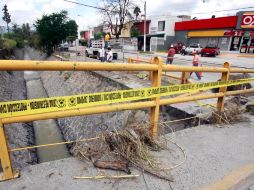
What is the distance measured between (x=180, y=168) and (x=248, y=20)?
35.8m

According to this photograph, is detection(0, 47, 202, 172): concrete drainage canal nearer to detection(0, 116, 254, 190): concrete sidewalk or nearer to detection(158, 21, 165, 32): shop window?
detection(0, 116, 254, 190): concrete sidewalk

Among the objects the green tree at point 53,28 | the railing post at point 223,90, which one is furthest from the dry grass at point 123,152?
the green tree at point 53,28

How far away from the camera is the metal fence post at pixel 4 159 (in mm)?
2066

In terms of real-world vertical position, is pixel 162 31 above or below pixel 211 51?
above

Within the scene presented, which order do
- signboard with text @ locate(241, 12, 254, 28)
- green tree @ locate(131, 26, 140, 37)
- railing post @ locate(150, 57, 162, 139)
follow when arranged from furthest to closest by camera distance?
green tree @ locate(131, 26, 140, 37)
signboard with text @ locate(241, 12, 254, 28)
railing post @ locate(150, 57, 162, 139)

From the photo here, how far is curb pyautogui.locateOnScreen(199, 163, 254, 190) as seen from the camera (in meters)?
2.28

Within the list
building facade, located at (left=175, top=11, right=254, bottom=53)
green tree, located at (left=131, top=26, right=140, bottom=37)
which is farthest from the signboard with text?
green tree, located at (left=131, top=26, right=140, bottom=37)

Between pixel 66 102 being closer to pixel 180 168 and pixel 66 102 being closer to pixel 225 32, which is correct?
pixel 180 168

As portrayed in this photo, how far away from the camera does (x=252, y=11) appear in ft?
103

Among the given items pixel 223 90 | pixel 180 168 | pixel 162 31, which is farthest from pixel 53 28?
pixel 180 168

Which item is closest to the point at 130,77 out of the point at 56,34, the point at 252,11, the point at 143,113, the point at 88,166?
the point at 143,113

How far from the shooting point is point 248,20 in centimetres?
3142

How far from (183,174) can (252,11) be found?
36.8 m

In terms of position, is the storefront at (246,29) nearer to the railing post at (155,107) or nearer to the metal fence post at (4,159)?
the railing post at (155,107)
